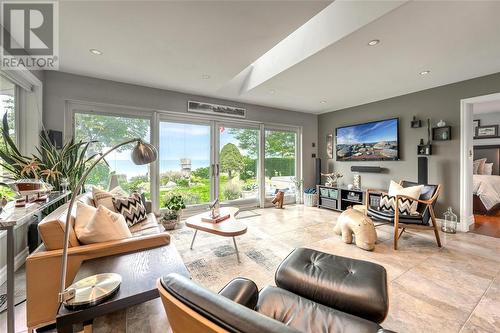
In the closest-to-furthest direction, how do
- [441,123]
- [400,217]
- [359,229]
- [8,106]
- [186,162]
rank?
1. [8,106]
2. [359,229]
3. [400,217]
4. [441,123]
5. [186,162]

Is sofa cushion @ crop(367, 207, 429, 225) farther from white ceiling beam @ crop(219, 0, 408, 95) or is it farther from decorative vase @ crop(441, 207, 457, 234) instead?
white ceiling beam @ crop(219, 0, 408, 95)

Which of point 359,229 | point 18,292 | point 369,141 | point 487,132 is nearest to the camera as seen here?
point 18,292

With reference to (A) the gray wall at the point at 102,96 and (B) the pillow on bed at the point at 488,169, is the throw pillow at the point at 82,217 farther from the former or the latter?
(B) the pillow on bed at the point at 488,169

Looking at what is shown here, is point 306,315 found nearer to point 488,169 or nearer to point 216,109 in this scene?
point 216,109

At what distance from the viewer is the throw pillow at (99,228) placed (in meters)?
1.63

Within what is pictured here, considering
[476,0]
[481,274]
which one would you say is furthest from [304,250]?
[476,0]

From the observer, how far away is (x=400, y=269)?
7.77 feet

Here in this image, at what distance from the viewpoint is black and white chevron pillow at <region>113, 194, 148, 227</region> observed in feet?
8.44

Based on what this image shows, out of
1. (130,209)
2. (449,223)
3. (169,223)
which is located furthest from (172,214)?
(449,223)

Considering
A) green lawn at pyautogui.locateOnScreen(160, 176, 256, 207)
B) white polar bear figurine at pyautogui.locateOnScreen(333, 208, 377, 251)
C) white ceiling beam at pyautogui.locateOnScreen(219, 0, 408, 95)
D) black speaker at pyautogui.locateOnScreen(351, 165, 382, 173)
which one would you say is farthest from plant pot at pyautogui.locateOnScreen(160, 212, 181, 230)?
black speaker at pyautogui.locateOnScreen(351, 165, 382, 173)

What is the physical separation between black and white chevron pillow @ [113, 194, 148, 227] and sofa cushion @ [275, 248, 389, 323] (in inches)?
76.5

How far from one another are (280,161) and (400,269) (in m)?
3.65

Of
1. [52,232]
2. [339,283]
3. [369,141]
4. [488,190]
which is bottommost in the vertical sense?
[339,283]

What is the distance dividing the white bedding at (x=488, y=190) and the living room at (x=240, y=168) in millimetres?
92
